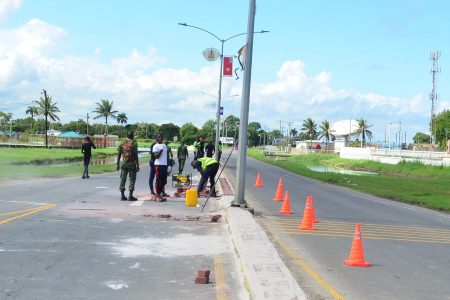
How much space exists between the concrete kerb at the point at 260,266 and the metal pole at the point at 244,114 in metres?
3.43

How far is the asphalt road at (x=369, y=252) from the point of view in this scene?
763 cm

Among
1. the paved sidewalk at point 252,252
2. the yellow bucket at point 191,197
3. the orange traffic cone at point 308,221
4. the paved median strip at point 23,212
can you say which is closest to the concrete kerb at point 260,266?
the paved sidewalk at point 252,252

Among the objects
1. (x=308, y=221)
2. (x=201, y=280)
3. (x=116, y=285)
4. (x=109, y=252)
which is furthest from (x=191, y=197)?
(x=116, y=285)

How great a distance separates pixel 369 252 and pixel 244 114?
6.54 meters

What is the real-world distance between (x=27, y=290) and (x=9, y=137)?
8612 centimetres

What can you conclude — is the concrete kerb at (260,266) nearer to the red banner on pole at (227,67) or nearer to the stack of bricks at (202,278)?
the stack of bricks at (202,278)

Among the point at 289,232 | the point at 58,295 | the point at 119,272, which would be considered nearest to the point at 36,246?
the point at 119,272

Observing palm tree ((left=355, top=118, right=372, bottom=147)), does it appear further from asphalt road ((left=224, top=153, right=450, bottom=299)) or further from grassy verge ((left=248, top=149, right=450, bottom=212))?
asphalt road ((left=224, top=153, right=450, bottom=299))

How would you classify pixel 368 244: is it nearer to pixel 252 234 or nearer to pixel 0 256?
pixel 252 234

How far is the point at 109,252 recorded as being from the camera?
9.02 metres

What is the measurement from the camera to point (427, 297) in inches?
287

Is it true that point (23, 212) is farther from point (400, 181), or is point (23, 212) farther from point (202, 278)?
point (400, 181)

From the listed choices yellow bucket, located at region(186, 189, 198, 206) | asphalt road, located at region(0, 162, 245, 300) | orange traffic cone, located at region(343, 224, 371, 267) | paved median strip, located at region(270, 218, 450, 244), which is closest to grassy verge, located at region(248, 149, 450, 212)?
paved median strip, located at region(270, 218, 450, 244)

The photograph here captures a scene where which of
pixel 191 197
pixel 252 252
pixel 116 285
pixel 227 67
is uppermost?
pixel 227 67
